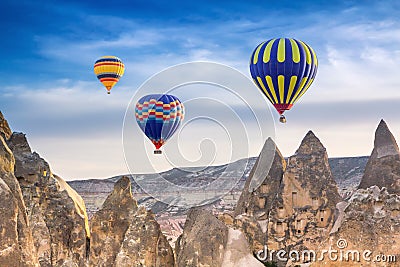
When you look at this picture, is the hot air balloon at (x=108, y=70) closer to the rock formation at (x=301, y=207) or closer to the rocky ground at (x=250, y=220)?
the rocky ground at (x=250, y=220)

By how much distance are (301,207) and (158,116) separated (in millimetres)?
12079

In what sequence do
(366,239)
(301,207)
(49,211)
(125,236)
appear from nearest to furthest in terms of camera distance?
(366,239) < (125,236) < (49,211) < (301,207)

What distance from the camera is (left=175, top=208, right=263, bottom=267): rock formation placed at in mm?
15367

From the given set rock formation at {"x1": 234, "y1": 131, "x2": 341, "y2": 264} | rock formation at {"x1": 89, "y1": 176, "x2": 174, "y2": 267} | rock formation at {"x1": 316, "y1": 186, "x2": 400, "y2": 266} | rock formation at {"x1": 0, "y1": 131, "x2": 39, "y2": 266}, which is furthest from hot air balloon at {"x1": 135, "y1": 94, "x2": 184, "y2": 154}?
rock formation at {"x1": 0, "y1": 131, "x2": 39, "y2": 266}

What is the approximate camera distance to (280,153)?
24.0 m

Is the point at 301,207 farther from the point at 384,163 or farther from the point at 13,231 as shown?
the point at 13,231

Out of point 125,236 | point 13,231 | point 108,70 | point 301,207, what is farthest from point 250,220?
point 108,70

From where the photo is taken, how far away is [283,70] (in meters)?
22.8

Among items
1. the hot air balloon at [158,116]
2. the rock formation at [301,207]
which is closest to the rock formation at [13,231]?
the rock formation at [301,207]

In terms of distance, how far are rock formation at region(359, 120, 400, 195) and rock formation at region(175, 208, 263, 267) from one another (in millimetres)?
6516

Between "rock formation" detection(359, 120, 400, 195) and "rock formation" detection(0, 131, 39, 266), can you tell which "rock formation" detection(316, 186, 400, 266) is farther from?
"rock formation" detection(359, 120, 400, 195)

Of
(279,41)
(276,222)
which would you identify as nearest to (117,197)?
(276,222)

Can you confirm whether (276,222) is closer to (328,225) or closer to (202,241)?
(328,225)

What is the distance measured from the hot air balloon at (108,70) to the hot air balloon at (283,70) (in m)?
13.9
